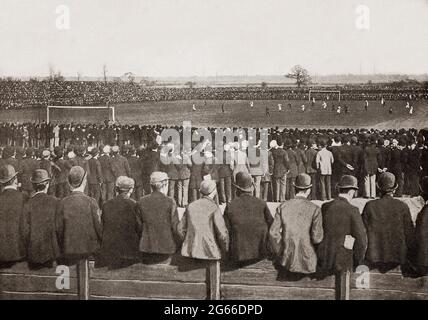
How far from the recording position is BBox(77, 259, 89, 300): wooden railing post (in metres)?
5.44

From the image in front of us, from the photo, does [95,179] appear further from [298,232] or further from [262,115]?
[298,232]

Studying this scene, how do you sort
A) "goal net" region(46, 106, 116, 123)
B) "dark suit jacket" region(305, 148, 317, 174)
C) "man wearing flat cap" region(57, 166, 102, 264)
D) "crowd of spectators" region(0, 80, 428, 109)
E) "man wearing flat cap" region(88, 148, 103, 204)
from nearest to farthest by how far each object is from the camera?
"man wearing flat cap" region(57, 166, 102, 264) → "crowd of spectators" region(0, 80, 428, 109) → "goal net" region(46, 106, 116, 123) → "man wearing flat cap" region(88, 148, 103, 204) → "dark suit jacket" region(305, 148, 317, 174)

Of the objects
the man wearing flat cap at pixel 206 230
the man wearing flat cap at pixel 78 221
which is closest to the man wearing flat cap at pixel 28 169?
the man wearing flat cap at pixel 78 221

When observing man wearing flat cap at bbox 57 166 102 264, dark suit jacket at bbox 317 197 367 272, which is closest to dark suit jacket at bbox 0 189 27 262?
man wearing flat cap at bbox 57 166 102 264

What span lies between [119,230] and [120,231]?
1 cm

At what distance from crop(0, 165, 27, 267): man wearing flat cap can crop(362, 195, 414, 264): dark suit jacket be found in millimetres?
3482

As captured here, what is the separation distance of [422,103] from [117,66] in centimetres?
388

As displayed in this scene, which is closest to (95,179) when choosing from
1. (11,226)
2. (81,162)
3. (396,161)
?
(81,162)

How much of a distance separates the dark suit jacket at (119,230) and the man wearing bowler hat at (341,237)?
1.82 meters

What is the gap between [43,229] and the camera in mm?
5465

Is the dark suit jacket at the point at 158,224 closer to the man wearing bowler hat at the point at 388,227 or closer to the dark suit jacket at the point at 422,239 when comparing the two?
the man wearing bowler hat at the point at 388,227

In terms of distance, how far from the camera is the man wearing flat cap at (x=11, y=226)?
18.3 ft

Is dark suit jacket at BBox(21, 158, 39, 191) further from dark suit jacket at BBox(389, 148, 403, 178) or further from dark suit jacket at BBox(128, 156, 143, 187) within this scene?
dark suit jacket at BBox(389, 148, 403, 178)

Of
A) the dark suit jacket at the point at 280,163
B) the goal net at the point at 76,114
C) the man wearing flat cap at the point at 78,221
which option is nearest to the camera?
the man wearing flat cap at the point at 78,221
